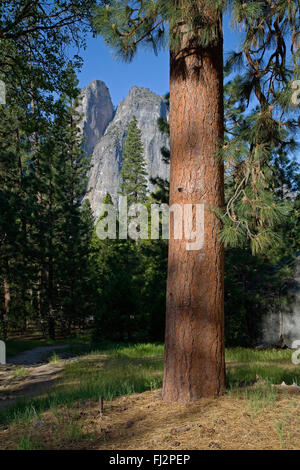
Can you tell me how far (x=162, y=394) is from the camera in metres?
3.65

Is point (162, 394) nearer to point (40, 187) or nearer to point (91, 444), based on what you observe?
point (91, 444)

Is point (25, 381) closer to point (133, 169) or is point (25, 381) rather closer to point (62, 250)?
point (62, 250)

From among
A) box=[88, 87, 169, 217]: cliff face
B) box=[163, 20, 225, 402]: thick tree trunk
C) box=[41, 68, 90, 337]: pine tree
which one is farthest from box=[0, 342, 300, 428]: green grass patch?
box=[88, 87, 169, 217]: cliff face

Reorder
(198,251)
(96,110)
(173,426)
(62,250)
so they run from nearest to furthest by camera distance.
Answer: (173,426), (198,251), (62,250), (96,110)

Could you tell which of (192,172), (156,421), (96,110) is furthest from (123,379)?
(96,110)

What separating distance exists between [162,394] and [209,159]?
94.6 inches

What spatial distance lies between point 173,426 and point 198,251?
1.55 meters

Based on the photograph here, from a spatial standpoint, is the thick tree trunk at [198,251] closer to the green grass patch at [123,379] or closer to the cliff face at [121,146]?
the green grass patch at [123,379]

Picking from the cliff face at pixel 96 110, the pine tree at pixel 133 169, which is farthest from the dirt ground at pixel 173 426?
the cliff face at pixel 96 110

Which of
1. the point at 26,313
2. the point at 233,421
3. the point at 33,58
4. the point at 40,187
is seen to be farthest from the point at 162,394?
the point at 26,313

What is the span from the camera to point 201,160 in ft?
12.4

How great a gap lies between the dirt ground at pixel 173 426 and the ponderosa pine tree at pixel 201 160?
0.32 m

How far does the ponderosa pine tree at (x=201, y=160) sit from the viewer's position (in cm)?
352

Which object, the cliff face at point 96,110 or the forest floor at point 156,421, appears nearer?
the forest floor at point 156,421
